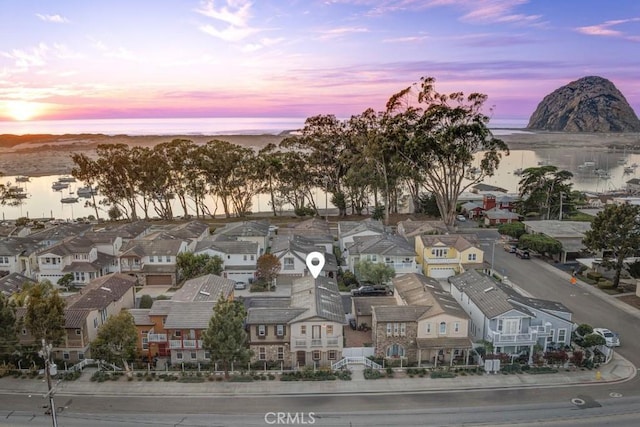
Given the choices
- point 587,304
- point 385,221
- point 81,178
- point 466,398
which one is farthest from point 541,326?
point 81,178

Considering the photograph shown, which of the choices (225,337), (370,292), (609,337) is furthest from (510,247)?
(225,337)

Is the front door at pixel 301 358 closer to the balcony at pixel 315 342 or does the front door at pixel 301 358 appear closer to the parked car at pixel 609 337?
the balcony at pixel 315 342

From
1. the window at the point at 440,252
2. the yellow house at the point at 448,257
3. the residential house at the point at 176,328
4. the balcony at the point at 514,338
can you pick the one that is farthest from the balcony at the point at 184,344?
the window at the point at 440,252

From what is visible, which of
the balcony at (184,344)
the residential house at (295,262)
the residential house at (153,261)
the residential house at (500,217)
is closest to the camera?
the balcony at (184,344)

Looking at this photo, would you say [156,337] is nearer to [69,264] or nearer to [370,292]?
[370,292]

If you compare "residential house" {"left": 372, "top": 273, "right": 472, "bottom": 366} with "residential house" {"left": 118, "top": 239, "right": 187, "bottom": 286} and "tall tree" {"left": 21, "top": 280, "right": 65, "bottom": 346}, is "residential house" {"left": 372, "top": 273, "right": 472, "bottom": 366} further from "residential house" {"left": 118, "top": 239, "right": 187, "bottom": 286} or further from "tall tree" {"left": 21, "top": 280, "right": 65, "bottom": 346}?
"residential house" {"left": 118, "top": 239, "right": 187, "bottom": 286}

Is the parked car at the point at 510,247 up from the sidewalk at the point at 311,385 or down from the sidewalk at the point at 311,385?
up
